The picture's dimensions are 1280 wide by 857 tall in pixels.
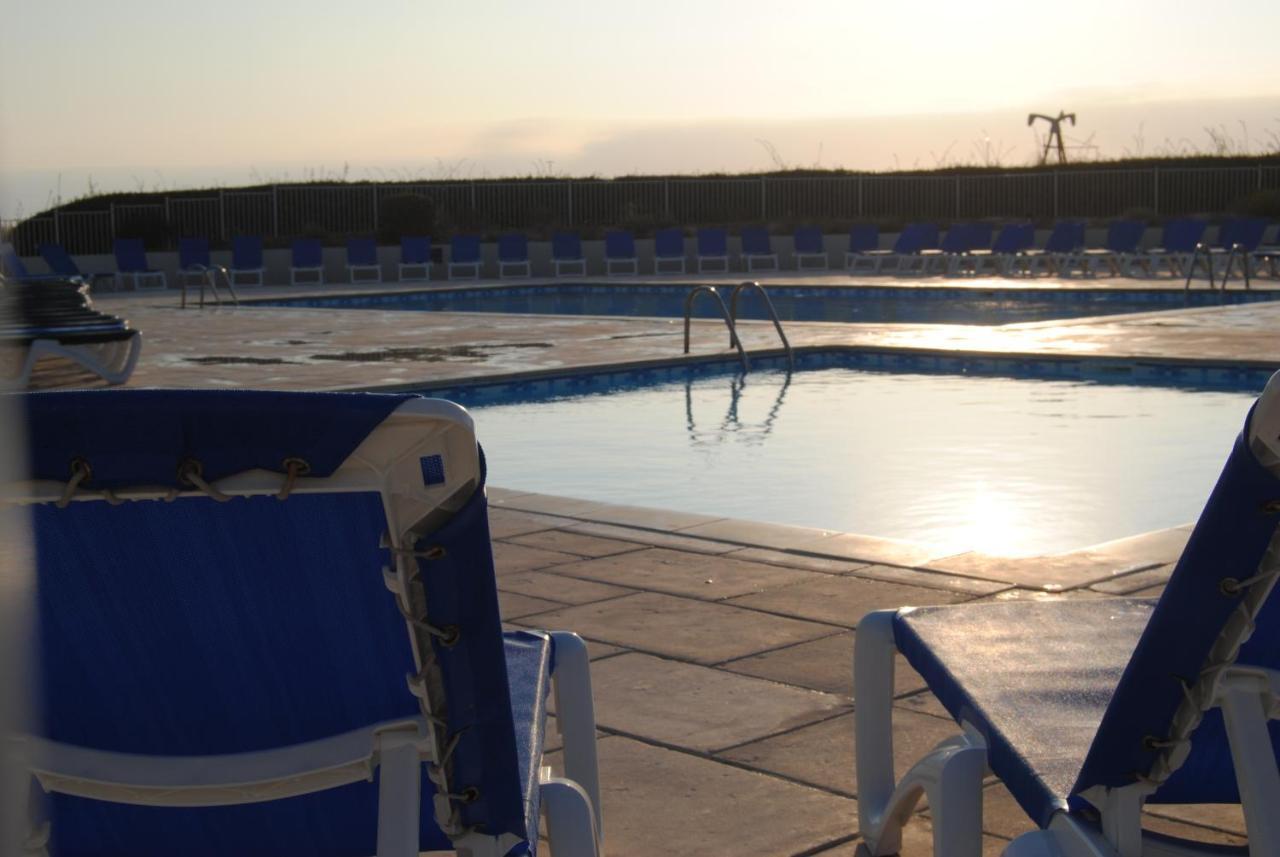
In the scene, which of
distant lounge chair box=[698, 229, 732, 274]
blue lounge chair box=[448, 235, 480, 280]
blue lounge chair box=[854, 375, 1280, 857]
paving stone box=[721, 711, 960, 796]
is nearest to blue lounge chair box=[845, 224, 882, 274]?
distant lounge chair box=[698, 229, 732, 274]

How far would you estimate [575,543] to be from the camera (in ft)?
15.0

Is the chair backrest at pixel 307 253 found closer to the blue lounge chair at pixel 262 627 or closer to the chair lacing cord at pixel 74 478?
the blue lounge chair at pixel 262 627

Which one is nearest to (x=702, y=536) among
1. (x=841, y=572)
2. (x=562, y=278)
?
(x=841, y=572)

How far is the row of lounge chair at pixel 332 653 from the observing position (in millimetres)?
1051

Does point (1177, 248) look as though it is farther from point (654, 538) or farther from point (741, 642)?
point (741, 642)

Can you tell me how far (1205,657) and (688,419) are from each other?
7518mm

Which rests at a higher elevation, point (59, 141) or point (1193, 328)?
point (59, 141)

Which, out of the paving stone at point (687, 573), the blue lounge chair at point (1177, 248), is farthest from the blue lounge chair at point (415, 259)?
the paving stone at point (687, 573)

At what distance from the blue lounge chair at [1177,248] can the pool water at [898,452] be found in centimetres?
1112

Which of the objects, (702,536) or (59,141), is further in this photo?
(702,536)

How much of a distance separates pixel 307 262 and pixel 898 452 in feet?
52.6

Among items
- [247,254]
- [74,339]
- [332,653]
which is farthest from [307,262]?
[332,653]

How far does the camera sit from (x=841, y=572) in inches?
160

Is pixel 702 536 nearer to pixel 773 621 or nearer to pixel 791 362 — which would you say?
pixel 773 621
